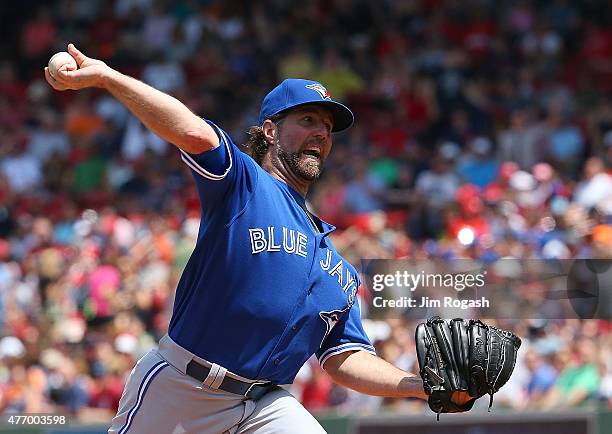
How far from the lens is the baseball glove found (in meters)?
3.68

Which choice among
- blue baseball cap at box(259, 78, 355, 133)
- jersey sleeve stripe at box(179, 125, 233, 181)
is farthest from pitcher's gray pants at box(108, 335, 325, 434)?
blue baseball cap at box(259, 78, 355, 133)

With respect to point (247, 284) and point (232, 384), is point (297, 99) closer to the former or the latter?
point (247, 284)

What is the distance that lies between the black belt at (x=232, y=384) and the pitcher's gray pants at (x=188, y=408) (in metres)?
0.02

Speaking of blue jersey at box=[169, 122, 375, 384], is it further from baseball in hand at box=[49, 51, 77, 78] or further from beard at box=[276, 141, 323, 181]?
baseball in hand at box=[49, 51, 77, 78]

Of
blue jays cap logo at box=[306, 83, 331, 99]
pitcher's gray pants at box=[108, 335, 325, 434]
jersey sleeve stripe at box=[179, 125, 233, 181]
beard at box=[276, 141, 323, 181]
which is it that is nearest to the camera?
jersey sleeve stripe at box=[179, 125, 233, 181]

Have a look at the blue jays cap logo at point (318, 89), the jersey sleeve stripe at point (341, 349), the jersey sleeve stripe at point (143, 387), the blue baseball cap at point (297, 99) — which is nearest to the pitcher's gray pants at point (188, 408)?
the jersey sleeve stripe at point (143, 387)

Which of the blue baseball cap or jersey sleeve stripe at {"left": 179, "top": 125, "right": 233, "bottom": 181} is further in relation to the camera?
the blue baseball cap

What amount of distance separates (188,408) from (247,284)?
47cm

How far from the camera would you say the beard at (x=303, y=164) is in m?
4.04

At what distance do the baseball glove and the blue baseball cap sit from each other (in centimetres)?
93

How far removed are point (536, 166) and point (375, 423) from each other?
5097 mm

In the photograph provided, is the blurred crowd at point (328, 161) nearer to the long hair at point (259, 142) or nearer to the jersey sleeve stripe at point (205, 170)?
the long hair at point (259, 142)

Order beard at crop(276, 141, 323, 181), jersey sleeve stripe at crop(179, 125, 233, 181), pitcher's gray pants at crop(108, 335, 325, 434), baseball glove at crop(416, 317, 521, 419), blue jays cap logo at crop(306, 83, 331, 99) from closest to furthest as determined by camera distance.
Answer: jersey sleeve stripe at crop(179, 125, 233, 181) < baseball glove at crop(416, 317, 521, 419) < pitcher's gray pants at crop(108, 335, 325, 434) < beard at crop(276, 141, 323, 181) < blue jays cap logo at crop(306, 83, 331, 99)

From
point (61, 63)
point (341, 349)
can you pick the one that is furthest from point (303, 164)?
point (61, 63)
